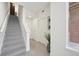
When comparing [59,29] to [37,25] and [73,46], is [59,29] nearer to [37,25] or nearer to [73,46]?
[73,46]

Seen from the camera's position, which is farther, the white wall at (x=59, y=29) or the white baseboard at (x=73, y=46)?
the white wall at (x=59, y=29)

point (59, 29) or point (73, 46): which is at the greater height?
point (59, 29)

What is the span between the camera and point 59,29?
1.60 meters

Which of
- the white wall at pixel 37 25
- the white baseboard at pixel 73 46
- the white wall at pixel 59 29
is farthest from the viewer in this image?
the white wall at pixel 37 25

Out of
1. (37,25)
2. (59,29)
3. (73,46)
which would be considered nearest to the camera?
(73,46)

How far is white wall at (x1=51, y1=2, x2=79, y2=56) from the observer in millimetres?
1511

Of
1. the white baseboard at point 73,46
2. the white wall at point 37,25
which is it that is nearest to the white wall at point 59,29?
the white baseboard at point 73,46

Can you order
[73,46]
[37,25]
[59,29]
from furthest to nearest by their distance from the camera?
1. [37,25]
2. [59,29]
3. [73,46]

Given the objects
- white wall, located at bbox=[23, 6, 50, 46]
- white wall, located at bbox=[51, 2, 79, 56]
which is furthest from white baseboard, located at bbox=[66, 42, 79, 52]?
white wall, located at bbox=[23, 6, 50, 46]

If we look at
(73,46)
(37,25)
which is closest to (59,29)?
(73,46)

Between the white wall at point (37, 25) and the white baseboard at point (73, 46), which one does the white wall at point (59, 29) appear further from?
the white wall at point (37, 25)

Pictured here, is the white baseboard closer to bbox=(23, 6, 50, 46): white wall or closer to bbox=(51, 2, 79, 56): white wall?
bbox=(51, 2, 79, 56): white wall

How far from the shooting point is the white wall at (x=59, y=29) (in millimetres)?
1511

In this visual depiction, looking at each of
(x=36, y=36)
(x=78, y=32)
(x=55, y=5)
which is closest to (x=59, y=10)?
(x=55, y=5)
